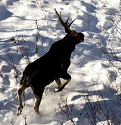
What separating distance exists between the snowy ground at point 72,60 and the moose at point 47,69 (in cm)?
28

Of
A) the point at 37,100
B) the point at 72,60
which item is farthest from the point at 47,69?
the point at 72,60

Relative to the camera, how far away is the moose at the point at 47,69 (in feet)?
13.5

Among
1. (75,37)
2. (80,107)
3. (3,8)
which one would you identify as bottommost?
(3,8)

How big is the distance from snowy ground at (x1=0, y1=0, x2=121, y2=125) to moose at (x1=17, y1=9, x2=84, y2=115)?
28cm

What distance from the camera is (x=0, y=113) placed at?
14.3 ft

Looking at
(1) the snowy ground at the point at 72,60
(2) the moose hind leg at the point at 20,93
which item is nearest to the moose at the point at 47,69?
(2) the moose hind leg at the point at 20,93

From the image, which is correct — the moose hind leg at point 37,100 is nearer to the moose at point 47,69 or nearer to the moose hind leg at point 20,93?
the moose at point 47,69

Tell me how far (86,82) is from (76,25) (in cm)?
299

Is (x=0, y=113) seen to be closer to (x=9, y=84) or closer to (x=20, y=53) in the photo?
(x=9, y=84)

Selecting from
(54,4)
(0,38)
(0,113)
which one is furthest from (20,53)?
(54,4)

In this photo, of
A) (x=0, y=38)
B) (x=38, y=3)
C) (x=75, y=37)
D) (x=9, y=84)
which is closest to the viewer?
(x=75, y=37)

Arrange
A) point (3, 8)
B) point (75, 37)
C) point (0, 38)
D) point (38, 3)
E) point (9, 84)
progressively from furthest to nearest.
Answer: point (38, 3) < point (3, 8) < point (0, 38) < point (9, 84) < point (75, 37)

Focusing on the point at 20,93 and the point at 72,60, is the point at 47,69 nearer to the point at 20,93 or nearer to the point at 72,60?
the point at 20,93

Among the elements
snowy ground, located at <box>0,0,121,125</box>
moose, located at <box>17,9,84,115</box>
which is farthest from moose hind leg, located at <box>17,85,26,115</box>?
snowy ground, located at <box>0,0,121,125</box>
